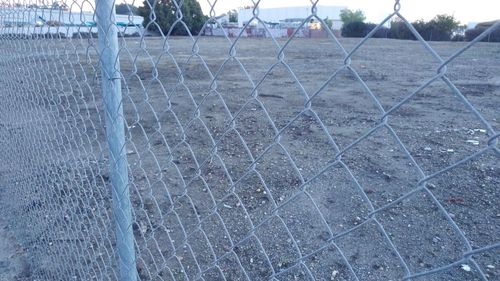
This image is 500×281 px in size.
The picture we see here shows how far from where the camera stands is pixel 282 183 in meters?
3.94

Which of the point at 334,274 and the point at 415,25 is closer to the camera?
the point at 415,25

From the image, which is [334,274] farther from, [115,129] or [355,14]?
[355,14]

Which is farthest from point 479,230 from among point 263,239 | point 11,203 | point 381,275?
point 11,203

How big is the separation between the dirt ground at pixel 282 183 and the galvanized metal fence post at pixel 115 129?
10 centimetres

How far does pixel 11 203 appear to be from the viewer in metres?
3.54

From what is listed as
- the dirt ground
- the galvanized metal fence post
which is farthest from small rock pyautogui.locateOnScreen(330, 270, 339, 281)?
the galvanized metal fence post

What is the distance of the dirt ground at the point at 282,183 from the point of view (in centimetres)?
159

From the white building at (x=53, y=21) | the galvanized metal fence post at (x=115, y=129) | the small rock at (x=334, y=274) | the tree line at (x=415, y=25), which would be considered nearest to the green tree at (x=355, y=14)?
the tree line at (x=415, y=25)

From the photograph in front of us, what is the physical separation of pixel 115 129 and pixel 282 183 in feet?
7.92

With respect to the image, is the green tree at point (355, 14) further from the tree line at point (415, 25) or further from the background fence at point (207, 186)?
the background fence at point (207, 186)

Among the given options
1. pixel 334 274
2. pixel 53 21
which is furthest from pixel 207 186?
pixel 53 21

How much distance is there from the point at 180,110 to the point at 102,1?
5.22 m

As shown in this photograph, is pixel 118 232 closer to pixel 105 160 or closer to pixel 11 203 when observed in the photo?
pixel 11 203

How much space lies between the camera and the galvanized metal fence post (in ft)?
5.24
